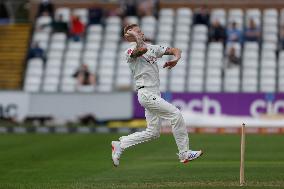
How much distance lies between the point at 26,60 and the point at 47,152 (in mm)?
11501

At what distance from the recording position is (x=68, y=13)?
29.1 m

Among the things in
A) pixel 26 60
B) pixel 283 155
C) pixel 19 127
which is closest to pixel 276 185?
pixel 283 155

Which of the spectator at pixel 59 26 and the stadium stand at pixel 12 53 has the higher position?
the spectator at pixel 59 26

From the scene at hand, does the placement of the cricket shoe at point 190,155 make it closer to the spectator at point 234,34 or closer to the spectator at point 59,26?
the spectator at point 234,34

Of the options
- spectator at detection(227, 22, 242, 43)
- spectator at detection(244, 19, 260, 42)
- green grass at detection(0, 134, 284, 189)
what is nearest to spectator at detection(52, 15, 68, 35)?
spectator at detection(227, 22, 242, 43)

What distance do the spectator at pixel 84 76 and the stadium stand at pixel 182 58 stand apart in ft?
0.90

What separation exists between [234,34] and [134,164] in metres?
13.8

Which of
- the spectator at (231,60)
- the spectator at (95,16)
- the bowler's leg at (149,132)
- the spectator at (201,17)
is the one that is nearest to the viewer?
the bowler's leg at (149,132)

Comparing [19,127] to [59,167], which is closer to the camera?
[59,167]

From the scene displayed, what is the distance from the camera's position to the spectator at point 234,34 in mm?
27062

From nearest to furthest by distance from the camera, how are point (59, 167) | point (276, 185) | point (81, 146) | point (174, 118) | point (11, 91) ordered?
point (276, 185) < point (174, 118) < point (59, 167) < point (81, 146) < point (11, 91)

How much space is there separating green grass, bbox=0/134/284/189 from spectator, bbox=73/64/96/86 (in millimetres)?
5129

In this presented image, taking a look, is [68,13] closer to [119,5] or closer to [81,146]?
[119,5]

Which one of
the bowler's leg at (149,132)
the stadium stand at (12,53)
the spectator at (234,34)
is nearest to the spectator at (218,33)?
the spectator at (234,34)
